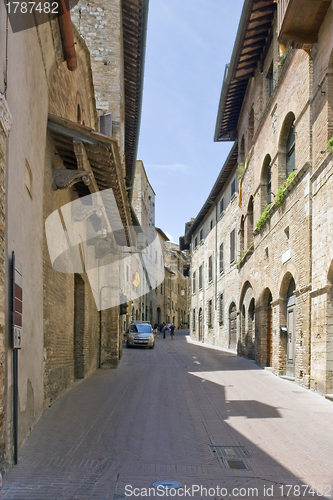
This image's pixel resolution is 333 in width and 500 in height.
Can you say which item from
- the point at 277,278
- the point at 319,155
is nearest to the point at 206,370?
the point at 277,278

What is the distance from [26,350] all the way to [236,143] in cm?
1795

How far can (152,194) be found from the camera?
57844 millimetres

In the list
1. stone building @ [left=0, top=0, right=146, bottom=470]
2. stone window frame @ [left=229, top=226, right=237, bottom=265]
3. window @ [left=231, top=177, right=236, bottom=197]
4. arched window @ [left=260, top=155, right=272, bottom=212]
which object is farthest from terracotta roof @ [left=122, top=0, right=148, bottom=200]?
arched window @ [left=260, top=155, right=272, bottom=212]

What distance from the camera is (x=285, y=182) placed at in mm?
14180

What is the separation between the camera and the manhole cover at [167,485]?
16.5 feet

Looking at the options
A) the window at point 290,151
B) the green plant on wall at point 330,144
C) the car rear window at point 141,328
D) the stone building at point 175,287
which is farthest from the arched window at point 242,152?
the stone building at point 175,287

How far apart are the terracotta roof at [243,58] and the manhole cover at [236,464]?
11.8 meters

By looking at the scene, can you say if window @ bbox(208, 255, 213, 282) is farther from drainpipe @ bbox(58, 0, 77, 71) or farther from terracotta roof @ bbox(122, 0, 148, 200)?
drainpipe @ bbox(58, 0, 77, 71)

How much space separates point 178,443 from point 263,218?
35.4ft

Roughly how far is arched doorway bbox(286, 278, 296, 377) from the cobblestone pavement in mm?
1863

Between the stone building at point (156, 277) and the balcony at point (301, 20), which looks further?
the stone building at point (156, 277)
